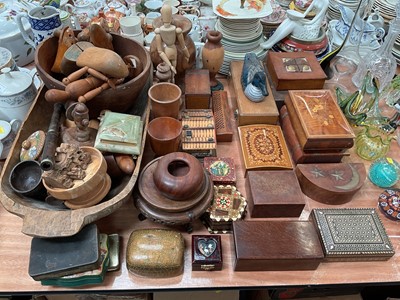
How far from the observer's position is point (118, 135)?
0.89m

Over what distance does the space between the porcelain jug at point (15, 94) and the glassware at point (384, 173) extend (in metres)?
1.07

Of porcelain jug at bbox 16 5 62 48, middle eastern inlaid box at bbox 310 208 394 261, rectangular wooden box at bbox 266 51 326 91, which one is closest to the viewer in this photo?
middle eastern inlaid box at bbox 310 208 394 261

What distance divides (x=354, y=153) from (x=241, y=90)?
0.43 m

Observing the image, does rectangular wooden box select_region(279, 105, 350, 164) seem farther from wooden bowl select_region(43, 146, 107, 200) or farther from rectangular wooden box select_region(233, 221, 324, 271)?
wooden bowl select_region(43, 146, 107, 200)

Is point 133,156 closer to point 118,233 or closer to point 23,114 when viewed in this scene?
point 118,233

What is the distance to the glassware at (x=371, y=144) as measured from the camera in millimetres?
1104

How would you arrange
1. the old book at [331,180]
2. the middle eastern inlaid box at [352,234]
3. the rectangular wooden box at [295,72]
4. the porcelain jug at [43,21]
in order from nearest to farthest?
1. the middle eastern inlaid box at [352,234]
2. the old book at [331,180]
3. the porcelain jug at [43,21]
4. the rectangular wooden box at [295,72]

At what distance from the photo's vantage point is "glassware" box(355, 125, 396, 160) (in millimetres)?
1104

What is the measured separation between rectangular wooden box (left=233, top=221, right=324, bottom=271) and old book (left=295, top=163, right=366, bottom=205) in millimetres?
120

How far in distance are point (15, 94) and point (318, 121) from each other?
906mm

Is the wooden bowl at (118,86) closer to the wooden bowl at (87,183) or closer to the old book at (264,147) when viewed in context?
the wooden bowl at (87,183)

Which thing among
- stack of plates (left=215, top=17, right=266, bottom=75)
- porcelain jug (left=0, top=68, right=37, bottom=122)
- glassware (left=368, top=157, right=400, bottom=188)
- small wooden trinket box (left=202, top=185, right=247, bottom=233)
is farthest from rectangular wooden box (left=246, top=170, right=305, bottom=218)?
porcelain jug (left=0, top=68, right=37, bottom=122)

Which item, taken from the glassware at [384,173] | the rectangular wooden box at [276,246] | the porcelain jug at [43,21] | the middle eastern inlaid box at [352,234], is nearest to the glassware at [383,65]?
the glassware at [384,173]

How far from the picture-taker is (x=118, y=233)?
2.98 feet
